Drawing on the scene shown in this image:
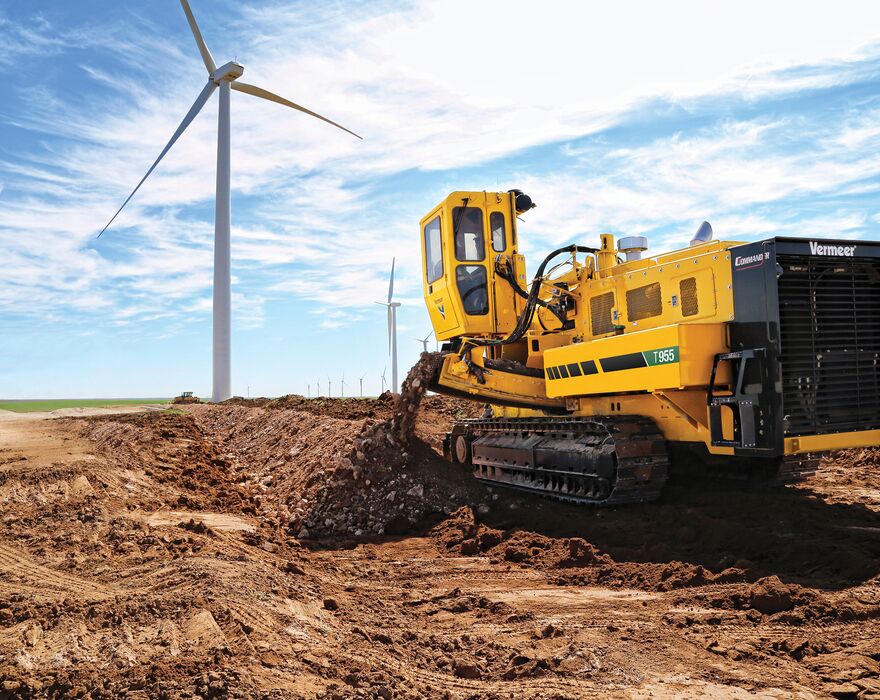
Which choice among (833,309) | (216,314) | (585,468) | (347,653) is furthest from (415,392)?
(216,314)

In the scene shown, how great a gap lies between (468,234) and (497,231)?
1.65ft

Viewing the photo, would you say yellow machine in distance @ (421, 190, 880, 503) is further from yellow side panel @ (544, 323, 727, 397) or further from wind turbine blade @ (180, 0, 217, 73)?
wind turbine blade @ (180, 0, 217, 73)

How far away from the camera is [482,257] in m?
11.7

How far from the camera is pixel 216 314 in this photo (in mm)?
37750

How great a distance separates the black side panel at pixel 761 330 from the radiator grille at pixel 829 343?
0.62 feet

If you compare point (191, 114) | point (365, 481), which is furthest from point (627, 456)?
point (191, 114)

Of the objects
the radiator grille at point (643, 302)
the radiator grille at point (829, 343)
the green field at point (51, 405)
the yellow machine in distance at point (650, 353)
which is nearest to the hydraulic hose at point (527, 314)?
the yellow machine in distance at point (650, 353)

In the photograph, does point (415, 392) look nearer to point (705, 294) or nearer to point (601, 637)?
point (705, 294)

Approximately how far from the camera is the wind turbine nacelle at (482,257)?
38.3ft

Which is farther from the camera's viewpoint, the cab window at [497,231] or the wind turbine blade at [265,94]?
the wind turbine blade at [265,94]

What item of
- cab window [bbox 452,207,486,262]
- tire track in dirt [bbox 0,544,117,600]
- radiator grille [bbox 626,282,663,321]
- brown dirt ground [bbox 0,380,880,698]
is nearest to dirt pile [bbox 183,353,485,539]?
brown dirt ground [bbox 0,380,880,698]

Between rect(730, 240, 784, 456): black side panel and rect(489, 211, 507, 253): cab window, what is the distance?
15.2 ft

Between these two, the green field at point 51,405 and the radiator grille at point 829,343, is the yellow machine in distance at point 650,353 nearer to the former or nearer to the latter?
the radiator grille at point 829,343

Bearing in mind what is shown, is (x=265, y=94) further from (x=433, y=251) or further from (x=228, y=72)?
(x=433, y=251)
